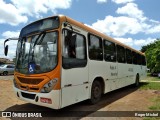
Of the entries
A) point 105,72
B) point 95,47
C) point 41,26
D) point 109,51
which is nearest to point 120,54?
point 109,51

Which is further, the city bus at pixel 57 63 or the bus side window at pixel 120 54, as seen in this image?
the bus side window at pixel 120 54

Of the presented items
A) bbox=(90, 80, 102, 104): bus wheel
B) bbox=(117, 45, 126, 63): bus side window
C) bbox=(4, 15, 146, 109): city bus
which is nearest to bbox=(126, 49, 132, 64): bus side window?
bbox=(117, 45, 126, 63): bus side window

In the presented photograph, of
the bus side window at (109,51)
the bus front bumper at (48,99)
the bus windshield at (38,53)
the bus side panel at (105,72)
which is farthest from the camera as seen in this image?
the bus side window at (109,51)

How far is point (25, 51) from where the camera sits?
281 inches

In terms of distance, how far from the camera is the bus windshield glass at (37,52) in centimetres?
634

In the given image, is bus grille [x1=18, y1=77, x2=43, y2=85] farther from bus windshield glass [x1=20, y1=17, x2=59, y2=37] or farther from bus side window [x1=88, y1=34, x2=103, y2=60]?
bus side window [x1=88, y1=34, x2=103, y2=60]

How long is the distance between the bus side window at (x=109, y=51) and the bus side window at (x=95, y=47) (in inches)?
22.7

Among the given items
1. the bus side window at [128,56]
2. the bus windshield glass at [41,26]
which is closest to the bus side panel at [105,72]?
the bus windshield glass at [41,26]

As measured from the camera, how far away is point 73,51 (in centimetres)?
689

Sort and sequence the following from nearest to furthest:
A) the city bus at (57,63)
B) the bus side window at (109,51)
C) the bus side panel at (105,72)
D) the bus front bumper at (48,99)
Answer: the bus front bumper at (48,99) < the city bus at (57,63) < the bus side panel at (105,72) < the bus side window at (109,51)

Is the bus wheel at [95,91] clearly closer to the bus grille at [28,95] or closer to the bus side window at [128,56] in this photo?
the bus grille at [28,95]

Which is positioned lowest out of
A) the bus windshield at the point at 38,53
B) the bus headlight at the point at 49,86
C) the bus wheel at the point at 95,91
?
the bus wheel at the point at 95,91

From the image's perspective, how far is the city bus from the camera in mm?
6191

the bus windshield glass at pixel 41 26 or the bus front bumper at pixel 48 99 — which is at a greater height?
the bus windshield glass at pixel 41 26
